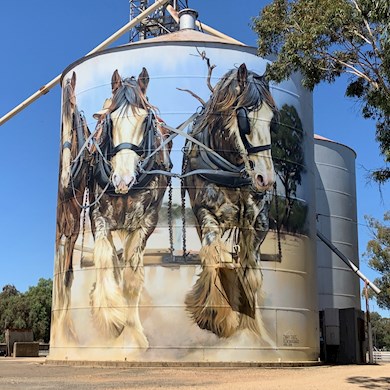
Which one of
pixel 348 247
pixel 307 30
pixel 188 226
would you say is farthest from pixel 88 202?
pixel 348 247

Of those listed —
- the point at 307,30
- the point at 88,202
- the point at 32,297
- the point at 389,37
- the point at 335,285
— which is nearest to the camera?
the point at 389,37

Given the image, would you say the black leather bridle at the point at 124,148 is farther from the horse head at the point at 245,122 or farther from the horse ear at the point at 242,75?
the horse ear at the point at 242,75

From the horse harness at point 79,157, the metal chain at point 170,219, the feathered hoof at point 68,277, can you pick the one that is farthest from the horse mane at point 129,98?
the feathered hoof at point 68,277

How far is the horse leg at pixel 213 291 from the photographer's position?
26.5 meters

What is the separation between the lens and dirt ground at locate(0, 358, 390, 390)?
18.4m

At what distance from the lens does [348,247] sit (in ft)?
136

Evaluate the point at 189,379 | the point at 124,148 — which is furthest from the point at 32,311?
the point at 189,379

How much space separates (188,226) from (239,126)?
5.22m

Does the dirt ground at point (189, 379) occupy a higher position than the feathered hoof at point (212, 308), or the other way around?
the feathered hoof at point (212, 308)

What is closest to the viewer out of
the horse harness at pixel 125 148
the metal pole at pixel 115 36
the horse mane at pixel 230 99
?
the horse harness at pixel 125 148

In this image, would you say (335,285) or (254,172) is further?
(335,285)

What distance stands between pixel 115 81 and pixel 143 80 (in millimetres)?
1386

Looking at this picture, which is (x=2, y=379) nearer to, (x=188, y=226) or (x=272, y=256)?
(x=188, y=226)

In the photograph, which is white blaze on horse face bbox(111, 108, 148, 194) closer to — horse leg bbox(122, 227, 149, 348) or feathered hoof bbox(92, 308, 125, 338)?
horse leg bbox(122, 227, 149, 348)
